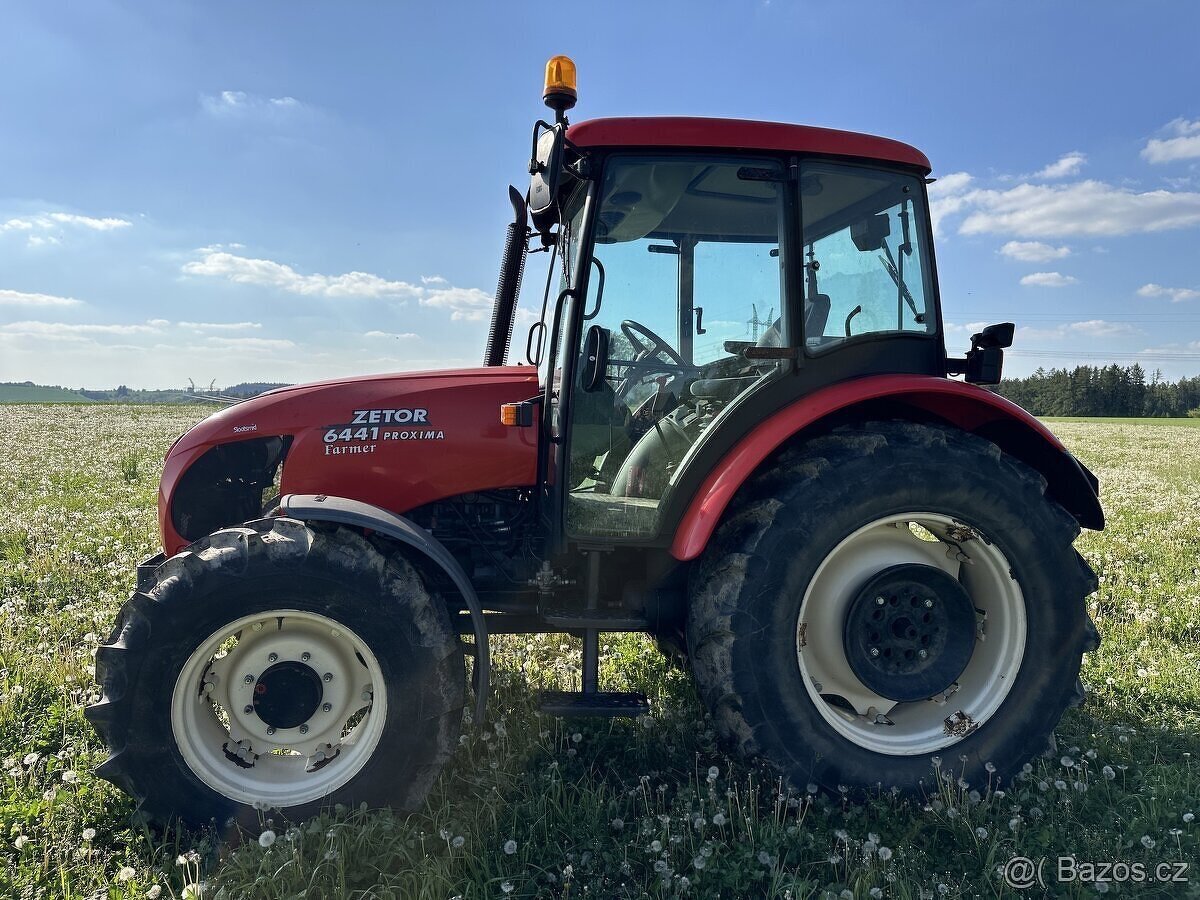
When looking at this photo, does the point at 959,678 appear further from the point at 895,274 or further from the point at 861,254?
the point at 861,254

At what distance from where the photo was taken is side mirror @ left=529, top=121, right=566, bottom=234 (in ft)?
9.32

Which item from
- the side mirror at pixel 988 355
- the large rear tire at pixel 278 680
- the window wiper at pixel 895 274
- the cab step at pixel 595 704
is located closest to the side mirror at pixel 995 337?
the side mirror at pixel 988 355

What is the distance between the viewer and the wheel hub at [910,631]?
10.3 feet

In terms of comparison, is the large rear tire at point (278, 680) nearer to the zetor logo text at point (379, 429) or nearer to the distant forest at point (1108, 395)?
the zetor logo text at point (379, 429)

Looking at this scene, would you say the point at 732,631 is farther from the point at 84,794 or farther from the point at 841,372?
the point at 84,794

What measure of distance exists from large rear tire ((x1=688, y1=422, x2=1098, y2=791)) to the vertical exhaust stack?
171cm

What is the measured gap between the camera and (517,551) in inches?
139

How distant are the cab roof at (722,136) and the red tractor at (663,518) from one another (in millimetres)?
12

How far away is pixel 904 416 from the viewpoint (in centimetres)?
338

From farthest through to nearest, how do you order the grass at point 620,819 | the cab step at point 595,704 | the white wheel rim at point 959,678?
the white wheel rim at point 959,678 → the cab step at point 595,704 → the grass at point 620,819

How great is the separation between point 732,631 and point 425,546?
3.96 ft

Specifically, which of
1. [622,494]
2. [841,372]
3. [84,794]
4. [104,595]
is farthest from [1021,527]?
[104,595]

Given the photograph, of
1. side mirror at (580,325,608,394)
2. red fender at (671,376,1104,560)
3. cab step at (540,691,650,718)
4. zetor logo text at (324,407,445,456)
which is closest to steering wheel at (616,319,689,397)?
side mirror at (580,325,608,394)

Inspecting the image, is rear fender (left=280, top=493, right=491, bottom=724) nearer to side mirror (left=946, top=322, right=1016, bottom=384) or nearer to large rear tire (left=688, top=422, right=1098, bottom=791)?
large rear tire (left=688, top=422, right=1098, bottom=791)
